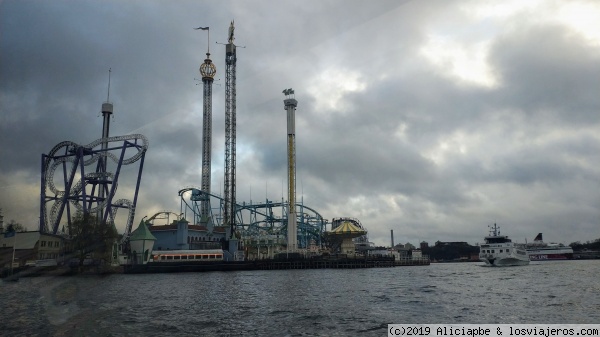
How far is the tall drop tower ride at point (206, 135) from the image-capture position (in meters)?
132

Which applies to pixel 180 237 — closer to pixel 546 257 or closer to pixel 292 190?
pixel 292 190

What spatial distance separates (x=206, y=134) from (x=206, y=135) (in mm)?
329

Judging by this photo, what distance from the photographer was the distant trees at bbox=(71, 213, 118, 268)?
75.0 meters

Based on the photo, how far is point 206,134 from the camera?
132375 mm

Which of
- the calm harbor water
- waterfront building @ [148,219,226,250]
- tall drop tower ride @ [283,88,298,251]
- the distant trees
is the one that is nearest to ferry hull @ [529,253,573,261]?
tall drop tower ride @ [283,88,298,251]

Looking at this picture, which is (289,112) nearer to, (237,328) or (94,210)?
Result: (94,210)

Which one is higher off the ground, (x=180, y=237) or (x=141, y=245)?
(x=180, y=237)

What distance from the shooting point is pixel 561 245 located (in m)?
146

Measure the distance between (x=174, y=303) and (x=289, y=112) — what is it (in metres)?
102

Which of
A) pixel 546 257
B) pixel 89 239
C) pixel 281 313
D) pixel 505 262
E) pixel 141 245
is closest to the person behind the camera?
pixel 281 313

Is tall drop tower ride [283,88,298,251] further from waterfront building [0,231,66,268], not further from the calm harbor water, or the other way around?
the calm harbor water

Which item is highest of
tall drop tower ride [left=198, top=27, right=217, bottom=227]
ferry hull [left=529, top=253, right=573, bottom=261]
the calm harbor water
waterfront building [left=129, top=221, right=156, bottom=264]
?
tall drop tower ride [left=198, top=27, right=217, bottom=227]

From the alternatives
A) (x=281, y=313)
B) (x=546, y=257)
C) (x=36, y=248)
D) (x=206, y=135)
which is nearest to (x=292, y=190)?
(x=206, y=135)

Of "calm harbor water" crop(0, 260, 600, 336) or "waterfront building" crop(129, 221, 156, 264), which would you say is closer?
"calm harbor water" crop(0, 260, 600, 336)
